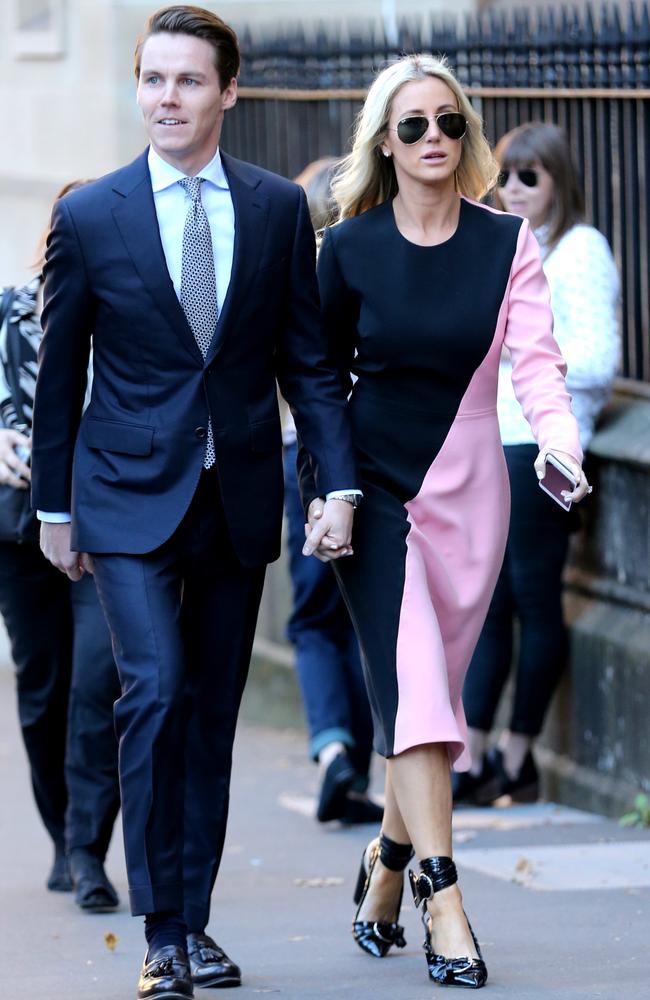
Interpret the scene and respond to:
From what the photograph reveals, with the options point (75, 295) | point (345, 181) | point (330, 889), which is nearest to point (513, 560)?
point (330, 889)

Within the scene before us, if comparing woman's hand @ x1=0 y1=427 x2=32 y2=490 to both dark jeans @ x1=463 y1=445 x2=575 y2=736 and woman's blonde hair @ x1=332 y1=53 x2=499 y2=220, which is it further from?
dark jeans @ x1=463 y1=445 x2=575 y2=736

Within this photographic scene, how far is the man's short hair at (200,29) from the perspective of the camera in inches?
182

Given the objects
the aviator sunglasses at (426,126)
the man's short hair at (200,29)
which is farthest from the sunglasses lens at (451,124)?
the man's short hair at (200,29)

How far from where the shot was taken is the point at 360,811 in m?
7.52

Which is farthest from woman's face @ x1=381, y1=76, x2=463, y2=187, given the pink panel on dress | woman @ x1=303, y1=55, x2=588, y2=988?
the pink panel on dress

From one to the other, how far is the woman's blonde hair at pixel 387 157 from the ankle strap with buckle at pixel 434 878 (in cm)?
159

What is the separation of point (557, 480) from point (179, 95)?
120cm

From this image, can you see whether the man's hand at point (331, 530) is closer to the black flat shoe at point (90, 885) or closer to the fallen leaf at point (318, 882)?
the black flat shoe at point (90, 885)

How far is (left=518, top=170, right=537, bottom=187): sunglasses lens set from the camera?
7.36 meters

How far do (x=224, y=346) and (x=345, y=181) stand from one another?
2.18 feet

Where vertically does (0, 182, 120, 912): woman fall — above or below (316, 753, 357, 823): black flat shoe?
above

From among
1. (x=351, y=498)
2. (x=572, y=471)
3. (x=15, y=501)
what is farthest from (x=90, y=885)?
(x=572, y=471)

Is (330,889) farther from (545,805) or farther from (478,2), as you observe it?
(478,2)

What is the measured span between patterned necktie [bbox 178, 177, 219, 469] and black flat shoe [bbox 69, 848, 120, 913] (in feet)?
6.19
